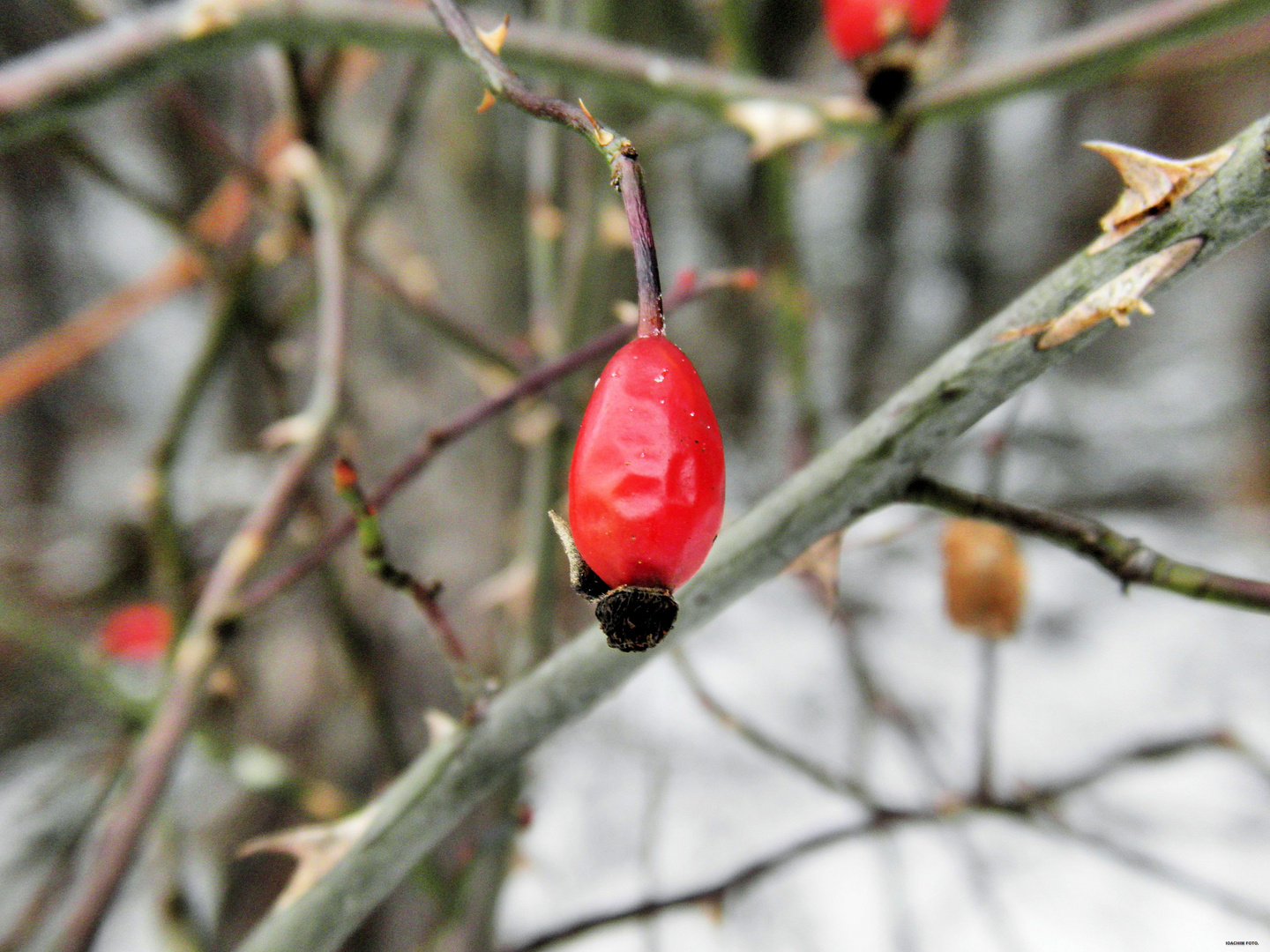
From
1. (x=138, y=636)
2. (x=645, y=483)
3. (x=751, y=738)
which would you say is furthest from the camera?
(x=138, y=636)

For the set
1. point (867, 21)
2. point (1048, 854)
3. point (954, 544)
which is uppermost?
point (867, 21)

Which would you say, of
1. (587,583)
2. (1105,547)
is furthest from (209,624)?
(1105,547)

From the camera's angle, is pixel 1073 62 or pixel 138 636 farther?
pixel 138 636

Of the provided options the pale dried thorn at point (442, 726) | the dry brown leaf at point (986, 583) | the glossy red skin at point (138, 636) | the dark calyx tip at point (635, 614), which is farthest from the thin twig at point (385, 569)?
the glossy red skin at point (138, 636)

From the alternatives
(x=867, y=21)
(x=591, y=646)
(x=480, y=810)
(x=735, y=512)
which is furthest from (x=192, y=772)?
(x=867, y=21)

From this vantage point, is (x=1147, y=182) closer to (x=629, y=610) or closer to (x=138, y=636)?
(x=629, y=610)

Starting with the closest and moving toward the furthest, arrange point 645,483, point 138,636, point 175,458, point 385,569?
point 645,483
point 385,569
point 175,458
point 138,636

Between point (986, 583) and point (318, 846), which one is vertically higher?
point (318, 846)

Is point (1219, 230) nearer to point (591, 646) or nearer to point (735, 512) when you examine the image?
point (591, 646)
